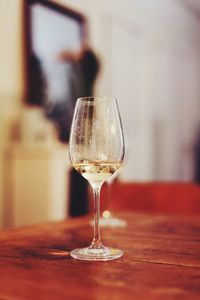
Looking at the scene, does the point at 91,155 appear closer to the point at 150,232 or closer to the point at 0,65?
the point at 150,232

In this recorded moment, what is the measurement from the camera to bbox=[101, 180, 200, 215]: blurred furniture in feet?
5.00

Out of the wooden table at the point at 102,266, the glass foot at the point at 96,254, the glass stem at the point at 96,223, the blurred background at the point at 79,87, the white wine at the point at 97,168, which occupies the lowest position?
the wooden table at the point at 102,266

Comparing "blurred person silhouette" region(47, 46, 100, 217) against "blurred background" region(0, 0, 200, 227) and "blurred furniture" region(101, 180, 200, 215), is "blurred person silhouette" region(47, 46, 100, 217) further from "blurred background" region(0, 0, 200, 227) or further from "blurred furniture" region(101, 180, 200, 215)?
"blurred furniture" region(101, 180, 200, 215)

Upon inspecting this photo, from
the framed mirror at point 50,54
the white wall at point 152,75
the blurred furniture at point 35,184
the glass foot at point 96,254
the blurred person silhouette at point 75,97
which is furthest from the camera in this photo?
the white wall at point 152,75

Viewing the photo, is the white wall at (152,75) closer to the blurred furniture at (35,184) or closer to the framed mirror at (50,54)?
the framed mirror at (50,54)

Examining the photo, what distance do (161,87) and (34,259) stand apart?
4686 millimetres

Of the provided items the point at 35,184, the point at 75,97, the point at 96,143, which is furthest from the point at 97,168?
the point at 75,97

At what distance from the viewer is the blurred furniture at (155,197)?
1525mm

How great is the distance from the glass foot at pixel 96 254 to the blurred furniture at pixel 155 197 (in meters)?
0.69

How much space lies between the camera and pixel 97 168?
2.50 ft

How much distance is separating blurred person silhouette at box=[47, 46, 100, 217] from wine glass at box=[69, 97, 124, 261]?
2630 mm

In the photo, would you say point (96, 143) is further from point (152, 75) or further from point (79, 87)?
point (152, 75)

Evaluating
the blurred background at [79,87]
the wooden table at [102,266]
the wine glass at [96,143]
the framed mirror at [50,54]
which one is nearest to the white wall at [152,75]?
the blurred background at [79,87]

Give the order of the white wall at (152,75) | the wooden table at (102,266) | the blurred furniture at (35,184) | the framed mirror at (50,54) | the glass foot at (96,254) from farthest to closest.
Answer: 1. the white wall at (152,75)
2. the framed mirror at (50,54)
3. the blurred furniture at (35,184)
4. the glass foot at (96,254)
5. the wooden table at (102,266)
